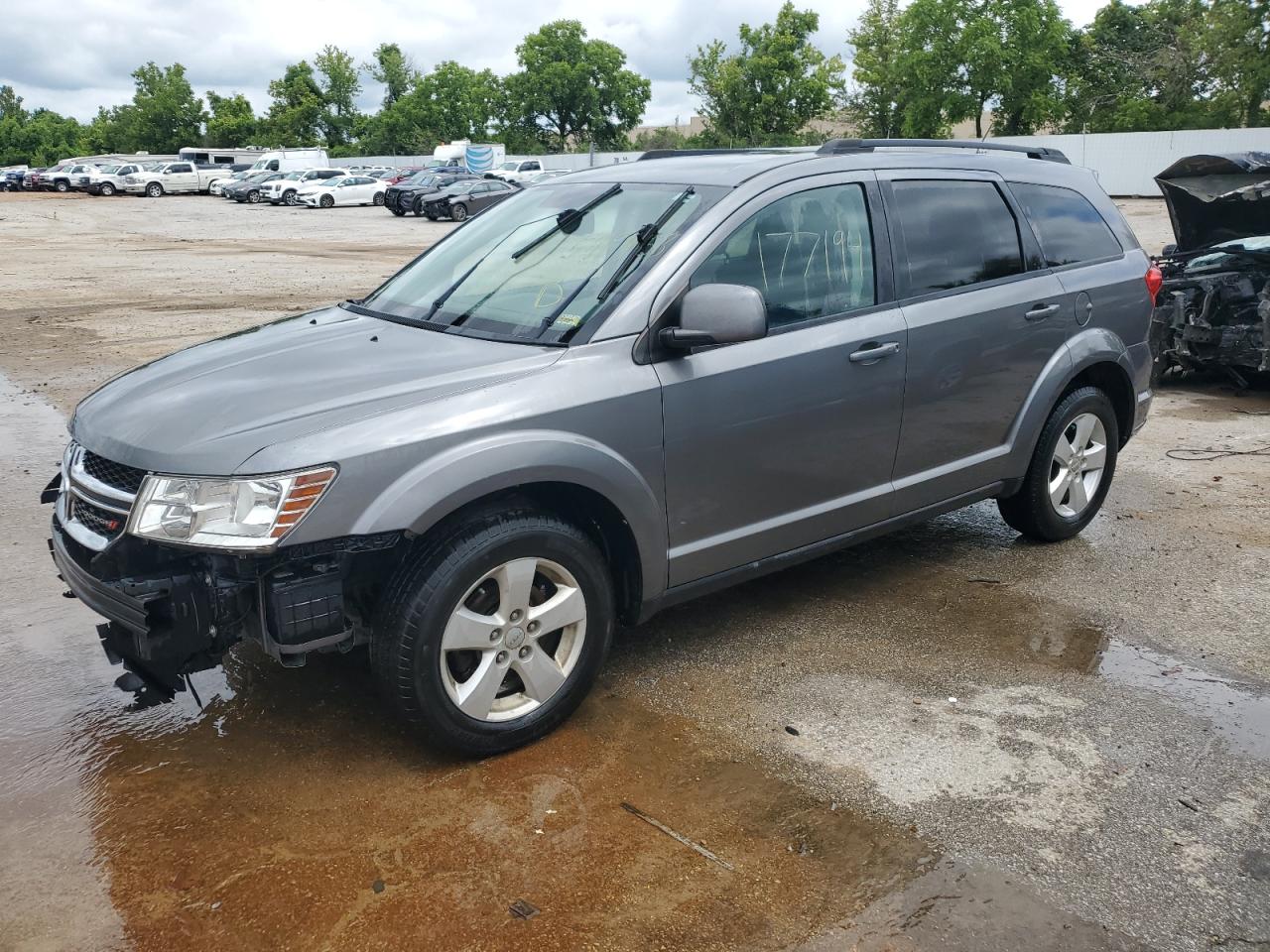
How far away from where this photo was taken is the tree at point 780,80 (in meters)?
76.6

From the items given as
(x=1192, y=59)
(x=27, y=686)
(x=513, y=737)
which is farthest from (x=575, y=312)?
(x=1192, y=59)

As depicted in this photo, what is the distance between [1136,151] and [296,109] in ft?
258

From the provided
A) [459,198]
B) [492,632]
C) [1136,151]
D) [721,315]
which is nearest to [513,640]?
[492,632]

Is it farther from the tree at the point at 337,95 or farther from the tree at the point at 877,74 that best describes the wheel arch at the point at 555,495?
the tree at the point at 337,95

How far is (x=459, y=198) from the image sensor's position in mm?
36281

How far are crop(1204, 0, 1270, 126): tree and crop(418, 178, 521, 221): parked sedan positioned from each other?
37.1m

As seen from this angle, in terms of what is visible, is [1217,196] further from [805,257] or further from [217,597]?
[217,597]

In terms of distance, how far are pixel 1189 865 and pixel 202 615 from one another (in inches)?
110

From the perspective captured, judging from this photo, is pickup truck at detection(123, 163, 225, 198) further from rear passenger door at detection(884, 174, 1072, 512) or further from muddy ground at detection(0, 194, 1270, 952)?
rear passenger door at detection(884, 174, 1072, 512)

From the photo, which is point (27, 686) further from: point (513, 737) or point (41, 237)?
point (41, 237)

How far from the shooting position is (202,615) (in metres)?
3.12

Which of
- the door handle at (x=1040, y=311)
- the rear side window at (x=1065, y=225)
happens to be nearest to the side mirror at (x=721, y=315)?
the door handle at (x=1040, y=311)

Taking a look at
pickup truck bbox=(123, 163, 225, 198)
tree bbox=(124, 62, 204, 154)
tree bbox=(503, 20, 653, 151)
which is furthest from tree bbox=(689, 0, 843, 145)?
tree bbox=(124, 62, 204, 154)

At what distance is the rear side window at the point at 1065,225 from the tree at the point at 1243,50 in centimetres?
5538
